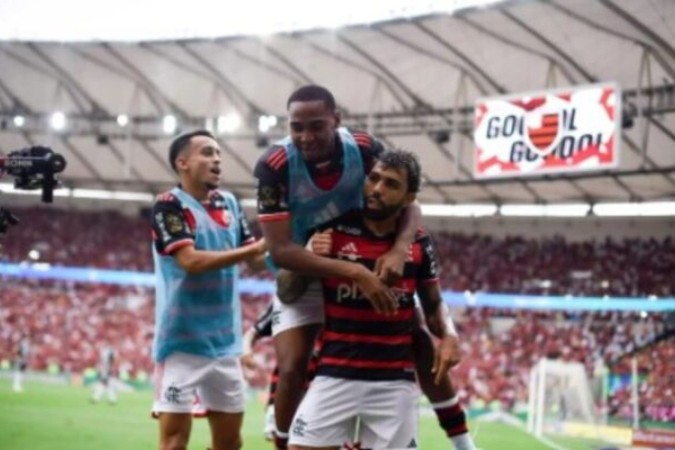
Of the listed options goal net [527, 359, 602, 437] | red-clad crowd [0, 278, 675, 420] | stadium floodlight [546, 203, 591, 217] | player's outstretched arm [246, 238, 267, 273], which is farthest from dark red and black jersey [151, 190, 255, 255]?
stadium floodlight [546, 203, 591, 217]

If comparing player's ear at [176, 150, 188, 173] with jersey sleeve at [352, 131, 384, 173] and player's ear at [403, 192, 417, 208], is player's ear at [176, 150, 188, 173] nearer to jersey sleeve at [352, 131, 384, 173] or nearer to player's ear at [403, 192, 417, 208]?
jersey sleeve at [352, 131, 384, 173]

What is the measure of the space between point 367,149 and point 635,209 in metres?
20.8

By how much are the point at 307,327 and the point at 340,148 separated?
0.79 m

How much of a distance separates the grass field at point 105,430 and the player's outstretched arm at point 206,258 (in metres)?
5.30

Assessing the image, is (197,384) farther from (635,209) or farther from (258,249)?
(635,209)

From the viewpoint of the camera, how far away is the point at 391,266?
3.50 meters

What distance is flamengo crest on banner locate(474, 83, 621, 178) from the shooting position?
1537cm

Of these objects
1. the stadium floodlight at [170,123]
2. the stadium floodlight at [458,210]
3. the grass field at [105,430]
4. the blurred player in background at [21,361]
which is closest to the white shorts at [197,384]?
the grass field at [105,430]

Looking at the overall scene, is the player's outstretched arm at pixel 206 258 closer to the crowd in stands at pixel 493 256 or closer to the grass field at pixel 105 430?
the grass field at pixel 105 430

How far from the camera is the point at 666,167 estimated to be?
1939cm

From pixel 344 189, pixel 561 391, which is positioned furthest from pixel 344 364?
pixel 561 391

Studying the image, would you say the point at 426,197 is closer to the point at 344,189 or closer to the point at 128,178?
the point at 128,178

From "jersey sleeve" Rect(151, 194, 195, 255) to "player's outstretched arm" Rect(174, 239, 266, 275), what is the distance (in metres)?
0.05

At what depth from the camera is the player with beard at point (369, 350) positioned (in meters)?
3.58
